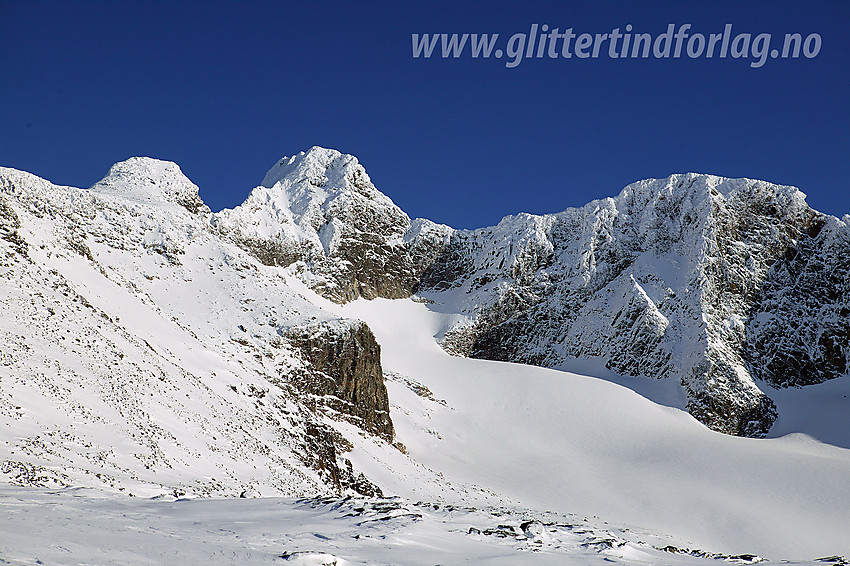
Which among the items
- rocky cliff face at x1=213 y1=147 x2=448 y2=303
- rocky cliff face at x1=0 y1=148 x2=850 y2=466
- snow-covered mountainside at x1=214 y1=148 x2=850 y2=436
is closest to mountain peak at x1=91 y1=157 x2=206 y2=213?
rocky cliff face at x1=0 y1=148 x2=850 y2=466

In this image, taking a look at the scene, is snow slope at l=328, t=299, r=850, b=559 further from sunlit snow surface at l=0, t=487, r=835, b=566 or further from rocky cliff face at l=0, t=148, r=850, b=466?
sunlit snow surface at l=0, t=487, r=835, b=566

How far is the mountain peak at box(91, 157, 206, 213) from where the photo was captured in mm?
70250

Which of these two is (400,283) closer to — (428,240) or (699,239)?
(428,240)

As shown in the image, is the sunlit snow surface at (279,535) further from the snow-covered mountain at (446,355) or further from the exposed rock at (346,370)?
the exposed rock at (346,370)

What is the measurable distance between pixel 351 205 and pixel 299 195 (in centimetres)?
985

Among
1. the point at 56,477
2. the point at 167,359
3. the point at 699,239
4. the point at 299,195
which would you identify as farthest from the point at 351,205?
the point at 56,477

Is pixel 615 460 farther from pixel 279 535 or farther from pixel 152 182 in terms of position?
pixel 152 182

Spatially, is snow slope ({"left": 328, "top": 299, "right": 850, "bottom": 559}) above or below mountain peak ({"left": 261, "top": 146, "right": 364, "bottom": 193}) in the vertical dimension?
below

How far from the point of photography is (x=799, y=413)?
6619cm

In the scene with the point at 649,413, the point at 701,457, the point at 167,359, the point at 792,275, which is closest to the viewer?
the point at 167,359

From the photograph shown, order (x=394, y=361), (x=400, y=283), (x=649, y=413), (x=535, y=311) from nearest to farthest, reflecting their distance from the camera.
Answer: (x=649, y=413) → (x=394, y=361) → (x=535, y=311) → (x=400, y=283)

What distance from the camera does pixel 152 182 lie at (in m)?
74.6

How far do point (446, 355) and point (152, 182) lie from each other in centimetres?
4631

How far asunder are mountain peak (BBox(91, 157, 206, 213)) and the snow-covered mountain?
1.63ft
